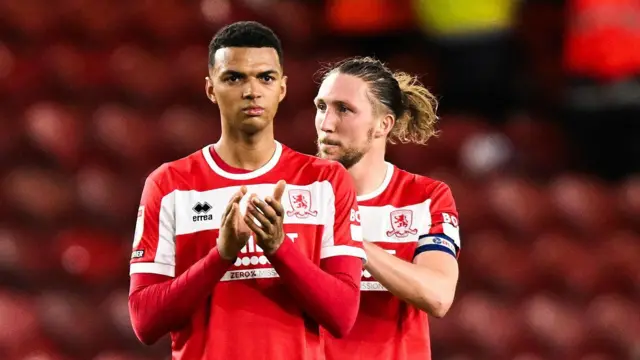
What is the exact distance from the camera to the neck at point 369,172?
313cm

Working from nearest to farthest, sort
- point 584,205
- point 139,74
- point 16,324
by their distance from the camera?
point 16,324 → point 139,74 → point 584,205

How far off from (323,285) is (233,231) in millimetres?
226

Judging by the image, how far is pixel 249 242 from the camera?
255cm

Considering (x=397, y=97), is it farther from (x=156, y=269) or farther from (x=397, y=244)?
(x=156, y=269)

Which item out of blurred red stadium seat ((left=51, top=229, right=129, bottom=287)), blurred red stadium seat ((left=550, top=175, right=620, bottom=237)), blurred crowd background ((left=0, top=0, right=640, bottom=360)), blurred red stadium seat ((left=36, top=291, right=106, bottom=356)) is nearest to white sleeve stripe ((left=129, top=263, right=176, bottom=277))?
blurred crowd background ((left=0, top=0, right=640, bottom=360))

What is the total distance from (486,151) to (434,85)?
48 centimetres

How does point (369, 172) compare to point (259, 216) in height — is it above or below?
above

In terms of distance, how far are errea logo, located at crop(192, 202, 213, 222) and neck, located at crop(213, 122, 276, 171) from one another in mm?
117

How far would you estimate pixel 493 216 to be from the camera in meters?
6.70

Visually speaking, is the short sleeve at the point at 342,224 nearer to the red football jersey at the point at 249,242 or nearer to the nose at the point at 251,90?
the red football jersey at the point at 249,242

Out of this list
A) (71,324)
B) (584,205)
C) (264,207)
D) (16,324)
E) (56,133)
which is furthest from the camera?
(584,205)

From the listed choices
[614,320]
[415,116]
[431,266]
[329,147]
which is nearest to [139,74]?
[614,320]

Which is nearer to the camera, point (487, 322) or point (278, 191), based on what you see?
point (278, 191)

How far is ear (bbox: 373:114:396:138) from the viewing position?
3.17 m
